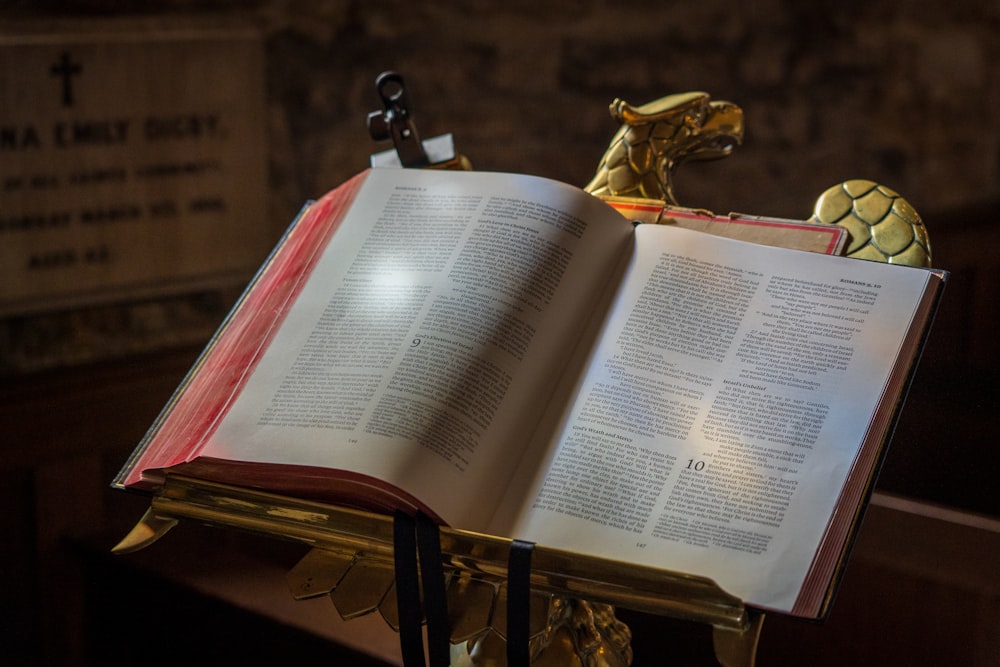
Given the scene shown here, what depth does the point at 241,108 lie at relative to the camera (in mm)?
A: 1787

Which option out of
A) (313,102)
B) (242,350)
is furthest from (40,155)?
(242,350)

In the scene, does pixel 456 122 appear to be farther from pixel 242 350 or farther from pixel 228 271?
pixel 242 350

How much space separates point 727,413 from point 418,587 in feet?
0.81

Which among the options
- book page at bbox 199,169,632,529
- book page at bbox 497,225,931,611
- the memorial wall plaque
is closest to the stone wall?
the memorial wall plaque

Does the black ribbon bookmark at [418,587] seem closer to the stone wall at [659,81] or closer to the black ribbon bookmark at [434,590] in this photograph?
the black ribbon bookmark at [434,590]

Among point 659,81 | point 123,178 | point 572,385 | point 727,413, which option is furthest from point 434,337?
point 659,81

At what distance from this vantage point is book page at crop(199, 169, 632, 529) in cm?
75

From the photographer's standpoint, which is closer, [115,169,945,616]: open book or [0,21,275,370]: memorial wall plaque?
[115,169,945,616]: open book

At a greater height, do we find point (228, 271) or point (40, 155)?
point (40, 155)

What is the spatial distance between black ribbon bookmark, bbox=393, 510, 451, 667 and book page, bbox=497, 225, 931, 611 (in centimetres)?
6

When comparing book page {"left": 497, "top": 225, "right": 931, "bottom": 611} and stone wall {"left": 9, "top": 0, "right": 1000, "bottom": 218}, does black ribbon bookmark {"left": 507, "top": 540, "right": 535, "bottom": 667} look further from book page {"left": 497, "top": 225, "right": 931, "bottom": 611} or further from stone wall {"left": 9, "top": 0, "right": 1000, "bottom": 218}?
stone wall {"left": 9, "top": 0, "right": 1000, "bottom": 218}

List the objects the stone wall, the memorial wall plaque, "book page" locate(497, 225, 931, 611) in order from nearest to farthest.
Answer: "book page" locate(497, 225, 931, 611) → the memorial wall plaque → the stone wall

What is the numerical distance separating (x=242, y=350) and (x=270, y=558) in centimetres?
82

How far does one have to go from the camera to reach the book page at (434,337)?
2.46ft
